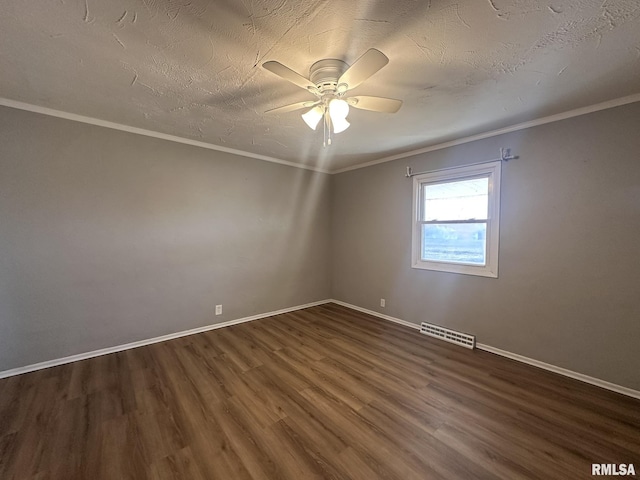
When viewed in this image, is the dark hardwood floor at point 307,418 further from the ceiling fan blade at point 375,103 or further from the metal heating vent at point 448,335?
the ceiling fan blade at point 375,103

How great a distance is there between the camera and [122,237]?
2.82 metres

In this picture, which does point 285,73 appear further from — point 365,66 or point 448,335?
point 448,335

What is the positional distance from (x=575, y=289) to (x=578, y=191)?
89 cm

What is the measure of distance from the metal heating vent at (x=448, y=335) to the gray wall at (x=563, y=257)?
74 mm

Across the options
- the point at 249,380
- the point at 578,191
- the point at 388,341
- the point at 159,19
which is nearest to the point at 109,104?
the point at 159,19

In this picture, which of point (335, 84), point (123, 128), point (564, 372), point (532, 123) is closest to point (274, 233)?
point (123, 128)

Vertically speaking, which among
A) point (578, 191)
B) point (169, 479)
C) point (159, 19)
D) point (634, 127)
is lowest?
point (169, 479)

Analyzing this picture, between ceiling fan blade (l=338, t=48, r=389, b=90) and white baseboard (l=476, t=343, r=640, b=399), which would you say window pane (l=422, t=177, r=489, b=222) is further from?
ceiling fan blade (l=338, t=48, r=389, b=90)

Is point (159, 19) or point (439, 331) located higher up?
point (159, 19)

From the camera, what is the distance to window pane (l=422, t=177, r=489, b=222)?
2980 mm

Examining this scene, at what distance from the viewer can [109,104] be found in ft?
7.45

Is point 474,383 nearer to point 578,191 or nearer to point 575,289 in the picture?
point 575,289

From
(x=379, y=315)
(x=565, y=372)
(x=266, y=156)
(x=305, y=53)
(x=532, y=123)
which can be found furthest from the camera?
(x=379, y=315)

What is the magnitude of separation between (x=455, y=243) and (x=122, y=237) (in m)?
3.87
